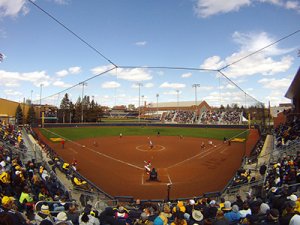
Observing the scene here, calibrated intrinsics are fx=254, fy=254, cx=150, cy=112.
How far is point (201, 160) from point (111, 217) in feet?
81.9

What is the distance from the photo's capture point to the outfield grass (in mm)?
49509

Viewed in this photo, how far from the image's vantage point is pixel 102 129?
197 ft

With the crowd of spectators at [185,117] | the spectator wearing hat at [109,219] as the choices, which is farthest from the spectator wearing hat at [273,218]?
the crowd of spectators at [185,117]

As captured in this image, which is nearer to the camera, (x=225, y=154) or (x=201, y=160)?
(x=201, y=160)

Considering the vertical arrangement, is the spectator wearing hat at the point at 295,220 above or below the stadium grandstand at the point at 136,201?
above

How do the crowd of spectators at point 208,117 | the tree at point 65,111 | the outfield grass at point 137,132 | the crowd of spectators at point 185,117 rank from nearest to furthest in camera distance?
the outfield grass at point 137,132
the crowd of spectators at point 208,117
the crowd of spectators at point 185,117
the tree at point 65,111

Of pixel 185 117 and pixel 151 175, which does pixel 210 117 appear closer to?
pixel 185 117

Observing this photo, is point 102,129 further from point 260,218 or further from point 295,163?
point 260,218

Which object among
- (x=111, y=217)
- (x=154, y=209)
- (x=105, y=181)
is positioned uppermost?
(x=111, y=217)

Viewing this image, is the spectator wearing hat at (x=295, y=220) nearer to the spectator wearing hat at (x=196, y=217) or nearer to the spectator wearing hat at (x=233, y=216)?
the spectator wearing hat at (x=233, y=216)

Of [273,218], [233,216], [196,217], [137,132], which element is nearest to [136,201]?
[196,217]

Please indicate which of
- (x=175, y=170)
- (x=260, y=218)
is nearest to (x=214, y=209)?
(x=260, y=218)

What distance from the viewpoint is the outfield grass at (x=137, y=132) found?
162ft

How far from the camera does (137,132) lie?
57.4 metres
